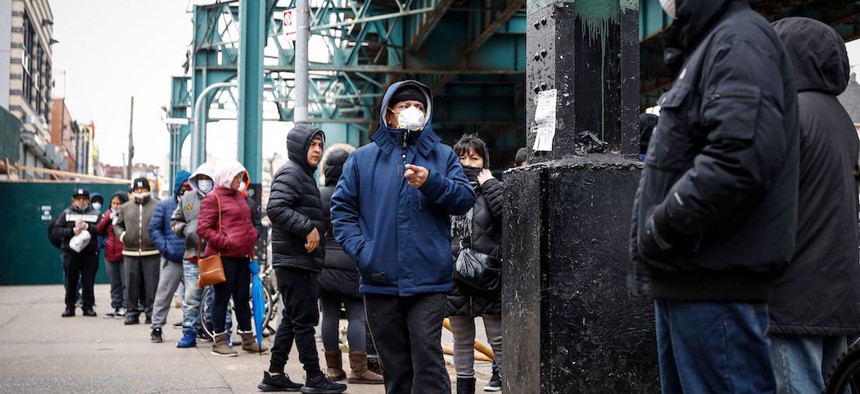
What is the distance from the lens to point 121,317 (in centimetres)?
1648

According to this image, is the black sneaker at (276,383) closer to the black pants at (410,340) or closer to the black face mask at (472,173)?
the black face mask at (472,173)

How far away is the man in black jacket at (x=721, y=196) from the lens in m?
3.16

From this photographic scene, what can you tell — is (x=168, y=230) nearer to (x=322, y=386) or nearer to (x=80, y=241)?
(x=80, y=241)

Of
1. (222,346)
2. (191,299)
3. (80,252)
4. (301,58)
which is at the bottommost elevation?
(222,346)

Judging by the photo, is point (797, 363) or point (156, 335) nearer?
point (797, 363)

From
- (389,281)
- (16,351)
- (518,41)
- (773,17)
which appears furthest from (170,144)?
(389,281)

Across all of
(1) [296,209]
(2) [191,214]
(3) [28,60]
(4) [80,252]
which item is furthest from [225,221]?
(3) [28,60]

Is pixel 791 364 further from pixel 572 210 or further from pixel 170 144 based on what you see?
pixel 170 144

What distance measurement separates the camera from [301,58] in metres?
12.9

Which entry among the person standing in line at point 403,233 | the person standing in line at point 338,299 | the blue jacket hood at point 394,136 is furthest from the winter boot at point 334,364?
the blue jacket hood at point 394,136

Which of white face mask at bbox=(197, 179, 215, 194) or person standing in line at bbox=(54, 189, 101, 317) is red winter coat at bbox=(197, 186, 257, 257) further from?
person standing in line at bbox=(54, 189, 101, 317)

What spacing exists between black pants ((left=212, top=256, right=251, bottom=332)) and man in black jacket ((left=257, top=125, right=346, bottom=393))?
1.83 m

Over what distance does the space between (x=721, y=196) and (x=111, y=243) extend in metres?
14.8

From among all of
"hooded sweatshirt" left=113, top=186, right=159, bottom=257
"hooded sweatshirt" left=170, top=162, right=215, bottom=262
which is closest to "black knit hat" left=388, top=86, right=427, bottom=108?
"hooded sweatshirt" left=170, top=162, right=215, bottom=262
